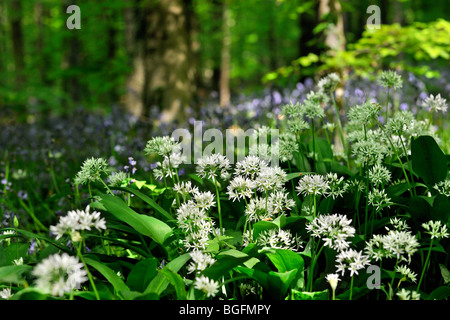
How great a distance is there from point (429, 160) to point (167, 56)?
16.3 feet

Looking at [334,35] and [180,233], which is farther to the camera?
[334,35]

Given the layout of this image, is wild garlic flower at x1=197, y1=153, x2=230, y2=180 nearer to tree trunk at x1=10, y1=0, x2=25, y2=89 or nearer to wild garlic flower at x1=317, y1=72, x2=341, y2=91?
wild garlic flower at x1=317, y1=72, x2=341, y2=91

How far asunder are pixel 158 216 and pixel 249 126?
9.77 feet

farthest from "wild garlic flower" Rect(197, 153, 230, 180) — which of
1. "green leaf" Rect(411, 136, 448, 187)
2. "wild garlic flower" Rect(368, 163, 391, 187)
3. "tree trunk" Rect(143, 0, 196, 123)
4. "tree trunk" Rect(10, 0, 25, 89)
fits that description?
"tree trunk" Rect(10, 0, 25, 89)

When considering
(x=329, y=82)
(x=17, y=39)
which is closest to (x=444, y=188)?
(x=329, y=82)

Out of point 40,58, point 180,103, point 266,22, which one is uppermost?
point 266,22

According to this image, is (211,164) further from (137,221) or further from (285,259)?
(285,259)

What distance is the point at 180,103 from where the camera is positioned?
6.38 meters

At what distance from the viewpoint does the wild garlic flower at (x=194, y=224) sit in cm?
168

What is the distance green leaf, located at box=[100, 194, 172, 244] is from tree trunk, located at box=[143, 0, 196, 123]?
14.7ft

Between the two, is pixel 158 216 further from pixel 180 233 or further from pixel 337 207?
pixel 337 207

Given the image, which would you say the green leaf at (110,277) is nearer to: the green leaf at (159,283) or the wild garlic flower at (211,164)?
the green leaf at (159,283)

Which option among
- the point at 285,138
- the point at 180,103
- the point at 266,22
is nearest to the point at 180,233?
the point at 285,138
